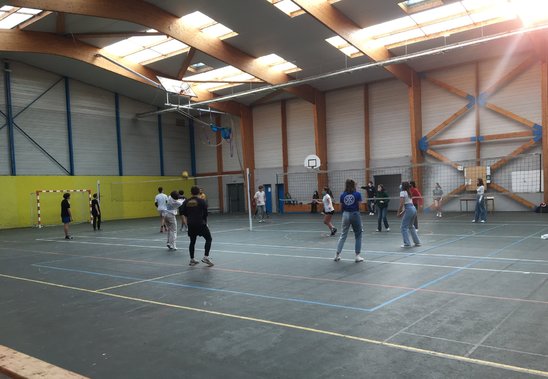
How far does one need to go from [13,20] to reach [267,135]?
16.1m

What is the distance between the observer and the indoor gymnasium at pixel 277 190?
4.55m

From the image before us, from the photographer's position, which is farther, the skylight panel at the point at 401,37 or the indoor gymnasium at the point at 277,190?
the skylight panel at the point at 401,37

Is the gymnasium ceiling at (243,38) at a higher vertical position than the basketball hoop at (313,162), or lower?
higher

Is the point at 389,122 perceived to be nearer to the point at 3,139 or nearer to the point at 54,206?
the point at 54,206

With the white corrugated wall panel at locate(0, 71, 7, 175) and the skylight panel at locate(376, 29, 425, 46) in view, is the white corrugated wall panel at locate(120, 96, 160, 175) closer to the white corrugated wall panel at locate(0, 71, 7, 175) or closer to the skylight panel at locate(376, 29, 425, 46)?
the white corrugated wall panel at locate(0, 71, 7, 175)

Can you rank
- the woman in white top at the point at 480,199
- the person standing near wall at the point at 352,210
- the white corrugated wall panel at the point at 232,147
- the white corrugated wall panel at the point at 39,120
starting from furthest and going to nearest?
the white corrugated wall panel at the point at 232,147, the white corrugated wall panel at the point at 39,120, the woman in white top at the point at 480,199, the person standing near wall at the point at 352,210

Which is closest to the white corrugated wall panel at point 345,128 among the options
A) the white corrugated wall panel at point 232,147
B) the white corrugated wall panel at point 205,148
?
the white corrugated wall panel at point 232,147

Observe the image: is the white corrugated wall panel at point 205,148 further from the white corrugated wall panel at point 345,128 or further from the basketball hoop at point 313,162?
the basketball hoop at point 313,162

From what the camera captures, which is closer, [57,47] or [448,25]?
[448,25]

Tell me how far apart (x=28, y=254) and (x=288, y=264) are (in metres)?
8.05

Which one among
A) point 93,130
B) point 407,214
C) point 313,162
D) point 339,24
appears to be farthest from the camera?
point 93,130

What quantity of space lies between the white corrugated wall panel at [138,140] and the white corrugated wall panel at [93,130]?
0.81m

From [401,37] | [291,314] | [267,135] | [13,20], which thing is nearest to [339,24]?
[401,37]

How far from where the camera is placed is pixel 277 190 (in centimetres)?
2883
